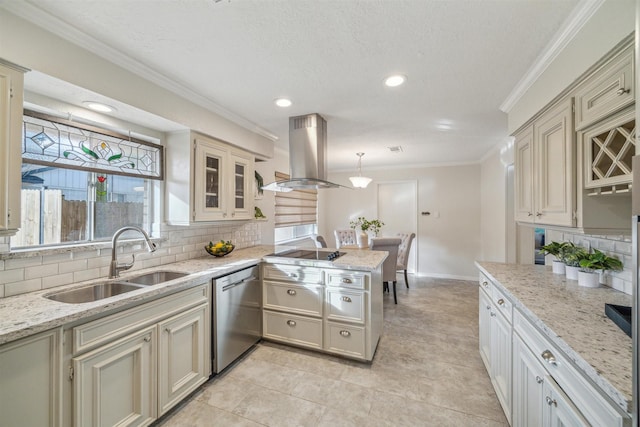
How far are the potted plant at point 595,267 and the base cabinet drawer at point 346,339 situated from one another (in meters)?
1.56

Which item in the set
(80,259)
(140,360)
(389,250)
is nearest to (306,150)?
(389,250)

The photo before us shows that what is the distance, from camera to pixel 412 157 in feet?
15.8

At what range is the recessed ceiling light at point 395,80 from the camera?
1.94m

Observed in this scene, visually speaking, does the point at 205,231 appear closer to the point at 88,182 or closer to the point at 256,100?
the point at 88,182

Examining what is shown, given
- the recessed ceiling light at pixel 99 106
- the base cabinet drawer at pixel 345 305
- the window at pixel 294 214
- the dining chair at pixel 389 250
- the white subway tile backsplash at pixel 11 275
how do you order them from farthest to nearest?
the window at pixel 294 214 < the dining chair at pixel 389 250 < the base cabinet drawer at pixel 345 305 < the recessed ceiling light at pixel 99 106 < the white subway tile backsplash at pixel 11 275

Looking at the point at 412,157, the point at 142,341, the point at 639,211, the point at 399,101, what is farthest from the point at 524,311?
the point at 412,157

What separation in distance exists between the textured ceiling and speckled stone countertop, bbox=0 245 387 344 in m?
1.51

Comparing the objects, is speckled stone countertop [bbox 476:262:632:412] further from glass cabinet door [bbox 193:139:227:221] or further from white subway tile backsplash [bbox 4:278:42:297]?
white subway tile backsplash [bbox 4:278:42:297]

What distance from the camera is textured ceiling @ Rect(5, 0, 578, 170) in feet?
4.29

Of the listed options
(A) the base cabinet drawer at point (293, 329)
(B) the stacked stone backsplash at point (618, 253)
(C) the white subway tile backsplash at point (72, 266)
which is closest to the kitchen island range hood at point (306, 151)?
(A) the base cabinet drawer at point (293, 329)

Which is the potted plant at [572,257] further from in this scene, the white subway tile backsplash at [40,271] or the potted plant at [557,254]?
the white subway tile backsplash at [40,271]

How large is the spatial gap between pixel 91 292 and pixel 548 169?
3.11 metres

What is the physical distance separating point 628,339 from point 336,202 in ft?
17.4

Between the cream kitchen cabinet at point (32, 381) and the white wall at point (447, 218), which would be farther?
the white wall at point (447, 218)
